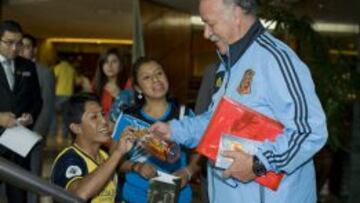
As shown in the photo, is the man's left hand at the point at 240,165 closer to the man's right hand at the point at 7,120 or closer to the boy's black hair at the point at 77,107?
the boy's black hair at the point at 77,107

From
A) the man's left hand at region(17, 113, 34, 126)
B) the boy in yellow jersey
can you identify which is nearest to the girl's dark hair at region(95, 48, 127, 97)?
the man's left hand at region(17, 113, 34, 126)

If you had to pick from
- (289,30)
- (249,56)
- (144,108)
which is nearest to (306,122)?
(249,56)

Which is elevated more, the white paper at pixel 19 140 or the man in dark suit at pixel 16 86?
the man in dark suit at pixel 16 86

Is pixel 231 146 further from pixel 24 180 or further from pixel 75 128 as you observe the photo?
pixel 75 128

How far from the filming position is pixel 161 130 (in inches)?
93.2

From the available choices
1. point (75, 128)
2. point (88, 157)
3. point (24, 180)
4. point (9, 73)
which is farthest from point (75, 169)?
point (9, 73)

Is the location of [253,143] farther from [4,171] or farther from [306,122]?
[4,171]

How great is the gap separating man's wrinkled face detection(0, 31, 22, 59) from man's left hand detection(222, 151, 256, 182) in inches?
87.9

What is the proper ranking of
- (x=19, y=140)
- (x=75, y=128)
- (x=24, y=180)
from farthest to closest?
1. (x=19, y=140)
2. (x=75, y=128)
3. (x=24, y=180)

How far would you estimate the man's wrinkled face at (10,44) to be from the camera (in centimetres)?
373

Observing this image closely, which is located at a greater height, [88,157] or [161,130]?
[161,130]

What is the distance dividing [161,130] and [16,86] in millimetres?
1883

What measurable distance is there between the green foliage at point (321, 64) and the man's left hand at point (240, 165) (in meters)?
2.36

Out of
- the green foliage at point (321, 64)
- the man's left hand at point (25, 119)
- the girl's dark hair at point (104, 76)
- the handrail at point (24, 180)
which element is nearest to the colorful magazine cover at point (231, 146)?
the handrail at point (24, 180)
